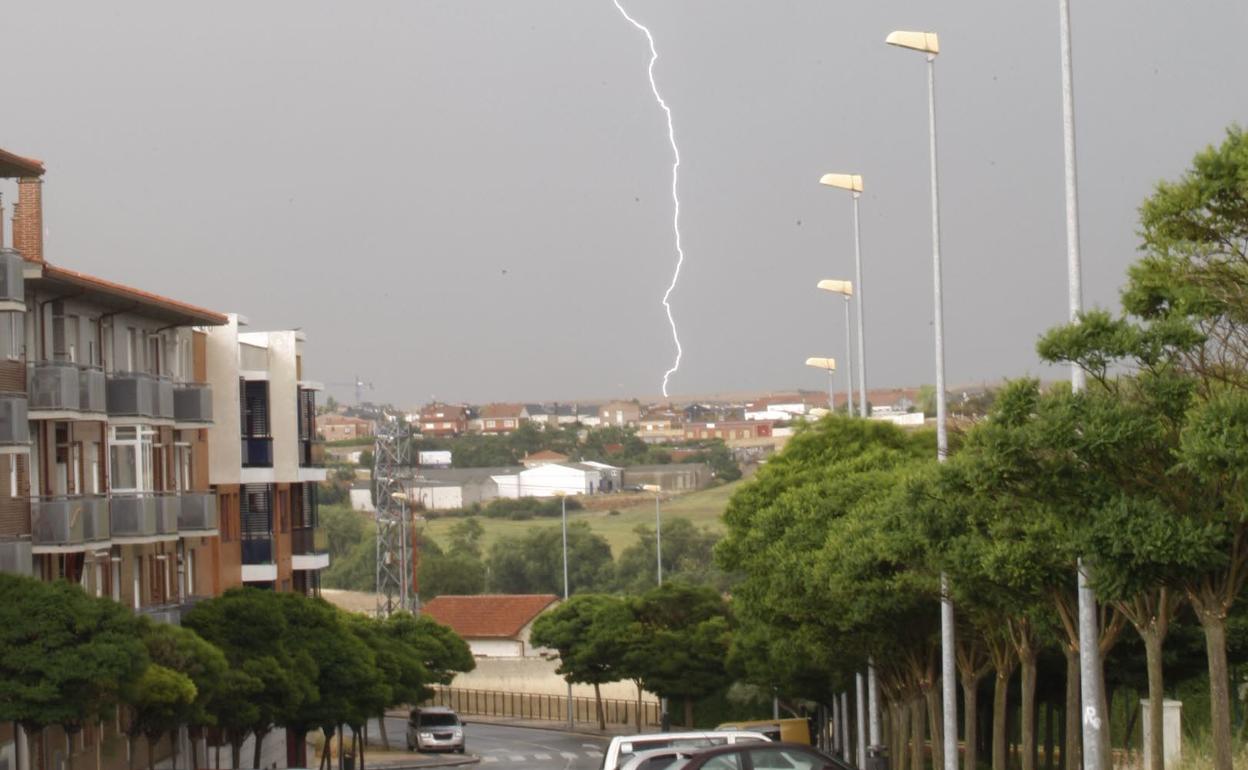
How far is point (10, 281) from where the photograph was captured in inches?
1217

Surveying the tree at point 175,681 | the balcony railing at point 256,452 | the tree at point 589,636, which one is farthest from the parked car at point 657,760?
the tree at point 589,636

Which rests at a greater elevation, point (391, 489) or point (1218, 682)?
point (1218, 682)

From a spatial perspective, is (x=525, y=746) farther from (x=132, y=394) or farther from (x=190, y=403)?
(x=132, y=394)

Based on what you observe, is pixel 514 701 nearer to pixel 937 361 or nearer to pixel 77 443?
pixel 77 443

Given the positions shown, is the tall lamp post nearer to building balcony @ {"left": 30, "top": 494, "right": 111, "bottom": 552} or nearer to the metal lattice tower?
building balcony @ {"left": 30, "top": 494, "right": 111, "bottom": 552}

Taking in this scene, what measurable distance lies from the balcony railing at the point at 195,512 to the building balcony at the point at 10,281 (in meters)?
13.1

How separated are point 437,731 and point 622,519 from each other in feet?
308

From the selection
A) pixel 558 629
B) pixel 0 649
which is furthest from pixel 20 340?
pixel 558 629

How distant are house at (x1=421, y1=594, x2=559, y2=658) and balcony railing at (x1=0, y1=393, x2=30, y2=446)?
196 feet

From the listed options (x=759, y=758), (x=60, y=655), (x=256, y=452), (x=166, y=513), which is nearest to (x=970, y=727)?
(x=759, y=758)

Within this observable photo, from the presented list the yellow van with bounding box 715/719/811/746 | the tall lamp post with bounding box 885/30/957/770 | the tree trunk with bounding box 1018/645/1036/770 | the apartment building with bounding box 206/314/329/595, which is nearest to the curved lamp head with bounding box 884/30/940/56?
the tall lamp post with bounding box 885/30/957/770

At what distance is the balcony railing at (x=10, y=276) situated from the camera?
30.8 m

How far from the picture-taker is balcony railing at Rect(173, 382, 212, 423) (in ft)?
146

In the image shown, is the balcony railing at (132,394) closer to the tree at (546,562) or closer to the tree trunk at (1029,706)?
the tree trunk at (1029,706)
